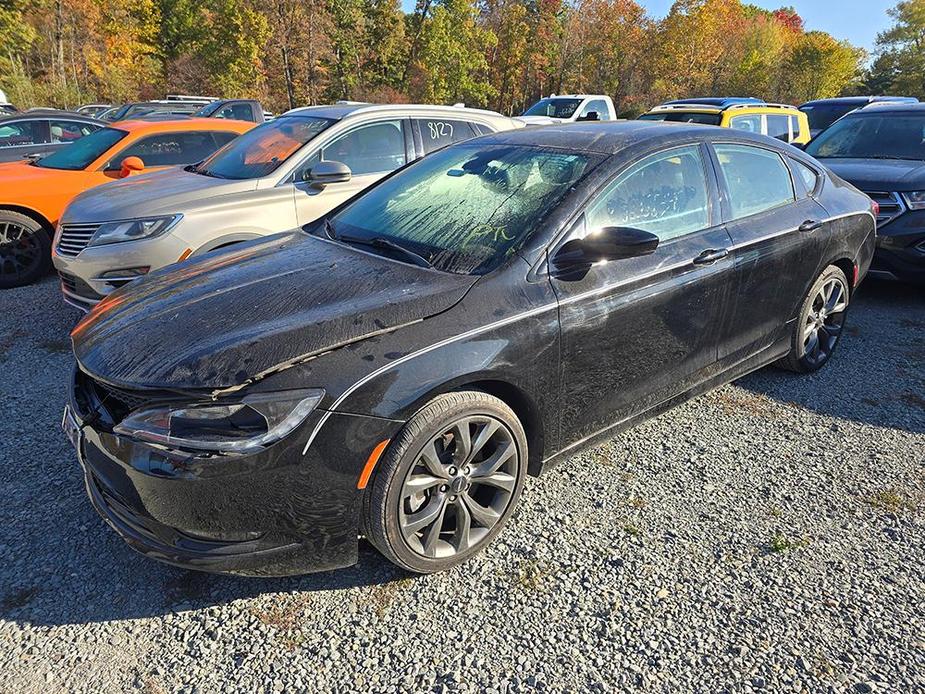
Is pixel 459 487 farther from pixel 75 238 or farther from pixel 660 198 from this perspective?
pixel 75 238

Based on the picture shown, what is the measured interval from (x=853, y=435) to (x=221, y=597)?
340 cm

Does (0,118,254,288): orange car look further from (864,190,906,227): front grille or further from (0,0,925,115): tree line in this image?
(0,0,925,115): tree line

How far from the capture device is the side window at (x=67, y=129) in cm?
976

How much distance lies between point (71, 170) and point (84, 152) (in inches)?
15.2

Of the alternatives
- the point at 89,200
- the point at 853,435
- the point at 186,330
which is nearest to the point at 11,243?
the point at 89,200

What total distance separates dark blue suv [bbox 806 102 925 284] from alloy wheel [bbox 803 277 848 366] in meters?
1.67

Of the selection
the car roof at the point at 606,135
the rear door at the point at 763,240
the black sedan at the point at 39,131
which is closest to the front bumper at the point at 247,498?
A: the car roof at the point at 606,135

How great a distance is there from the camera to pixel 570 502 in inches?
122

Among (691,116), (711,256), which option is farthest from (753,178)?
(691,116)

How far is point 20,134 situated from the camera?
31.4 feet

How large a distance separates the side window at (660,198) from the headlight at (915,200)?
3.46m

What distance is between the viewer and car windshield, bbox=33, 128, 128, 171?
6855mm

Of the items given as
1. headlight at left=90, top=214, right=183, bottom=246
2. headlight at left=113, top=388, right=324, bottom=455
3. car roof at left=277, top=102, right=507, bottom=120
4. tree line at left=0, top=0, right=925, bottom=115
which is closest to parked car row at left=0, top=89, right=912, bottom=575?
headlight at left=113, top=388, right=324, bottom=455

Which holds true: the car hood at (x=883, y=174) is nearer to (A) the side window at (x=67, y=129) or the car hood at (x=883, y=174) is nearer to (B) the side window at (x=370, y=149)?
(B) the side window at (x=370, y=149)
